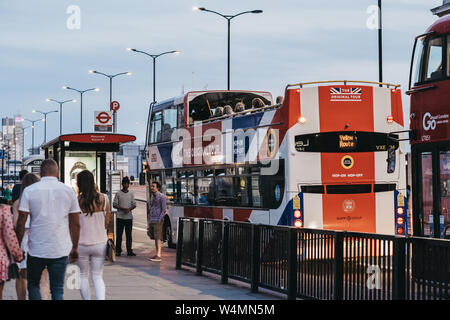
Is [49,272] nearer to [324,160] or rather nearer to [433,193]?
[433,193]

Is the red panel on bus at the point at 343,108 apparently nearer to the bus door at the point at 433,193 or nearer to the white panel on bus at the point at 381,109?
the white panel on bus at the point at 381,109

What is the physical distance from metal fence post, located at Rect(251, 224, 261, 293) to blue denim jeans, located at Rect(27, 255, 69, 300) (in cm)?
471

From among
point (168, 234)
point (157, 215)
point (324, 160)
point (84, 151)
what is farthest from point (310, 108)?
point (84, 151)

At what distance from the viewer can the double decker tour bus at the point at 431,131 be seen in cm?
1201

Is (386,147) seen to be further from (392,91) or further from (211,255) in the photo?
(211,255)

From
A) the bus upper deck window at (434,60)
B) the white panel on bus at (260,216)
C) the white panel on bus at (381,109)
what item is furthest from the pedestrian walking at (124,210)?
the bus upper deck window at (434,60)

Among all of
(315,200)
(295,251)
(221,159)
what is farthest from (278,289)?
(221,159)

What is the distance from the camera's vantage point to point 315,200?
51.0ft

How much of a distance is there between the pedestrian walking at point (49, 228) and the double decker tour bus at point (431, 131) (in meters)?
6.15

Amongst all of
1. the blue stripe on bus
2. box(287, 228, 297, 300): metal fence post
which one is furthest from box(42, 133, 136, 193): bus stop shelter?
box(287, 228, 297, 300): metal fence post

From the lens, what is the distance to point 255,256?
12.3m

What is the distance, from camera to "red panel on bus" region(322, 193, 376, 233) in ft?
51.3

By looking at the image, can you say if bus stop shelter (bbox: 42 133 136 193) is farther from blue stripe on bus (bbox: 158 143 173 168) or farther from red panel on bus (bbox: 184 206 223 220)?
red panel on bus (bbox: 184 206 223 220)

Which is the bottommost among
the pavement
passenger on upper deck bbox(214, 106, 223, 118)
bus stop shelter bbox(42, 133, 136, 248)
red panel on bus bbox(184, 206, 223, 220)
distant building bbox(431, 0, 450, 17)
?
the pavement
